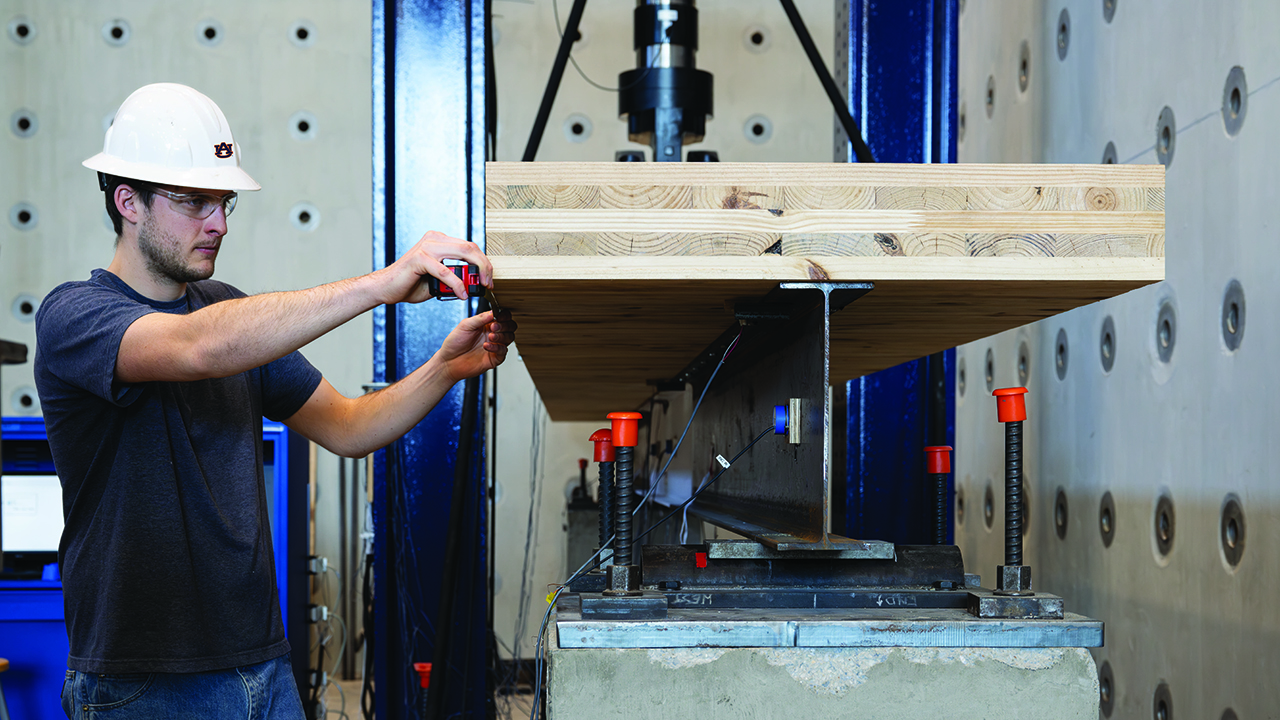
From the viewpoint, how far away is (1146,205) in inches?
45.8

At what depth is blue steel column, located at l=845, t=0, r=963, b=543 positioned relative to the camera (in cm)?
281

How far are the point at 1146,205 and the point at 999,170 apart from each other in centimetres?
18

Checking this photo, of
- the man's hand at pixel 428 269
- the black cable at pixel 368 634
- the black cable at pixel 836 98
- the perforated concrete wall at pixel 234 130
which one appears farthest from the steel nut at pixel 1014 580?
the perforated concrete wall at pixel 234 130

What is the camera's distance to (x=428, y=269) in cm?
129

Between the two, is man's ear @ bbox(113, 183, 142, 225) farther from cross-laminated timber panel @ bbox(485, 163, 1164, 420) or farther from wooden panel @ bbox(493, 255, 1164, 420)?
cross-laminated timber panel @ bbox(485, 163, 1164, 420)

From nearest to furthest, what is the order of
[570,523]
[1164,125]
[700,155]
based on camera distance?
[1164,125], [700,155], [570,523]

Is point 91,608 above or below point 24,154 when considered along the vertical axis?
below

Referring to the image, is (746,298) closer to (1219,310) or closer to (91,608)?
(91,608)

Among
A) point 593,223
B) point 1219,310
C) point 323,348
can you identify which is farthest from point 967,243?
point 323,348

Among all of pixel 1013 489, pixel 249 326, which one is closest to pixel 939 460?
pixel 1013 489

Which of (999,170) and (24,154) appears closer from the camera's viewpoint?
(999,170)

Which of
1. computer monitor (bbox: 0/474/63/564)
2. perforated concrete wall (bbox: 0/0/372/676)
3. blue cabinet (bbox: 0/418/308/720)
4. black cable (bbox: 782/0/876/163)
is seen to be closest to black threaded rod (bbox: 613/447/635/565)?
black cable (bbox: 782/0/876/163)

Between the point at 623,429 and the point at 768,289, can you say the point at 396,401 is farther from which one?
the point at 768,289

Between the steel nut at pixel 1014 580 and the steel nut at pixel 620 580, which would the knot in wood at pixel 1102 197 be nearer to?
the steel nut at pixel 1014 580
